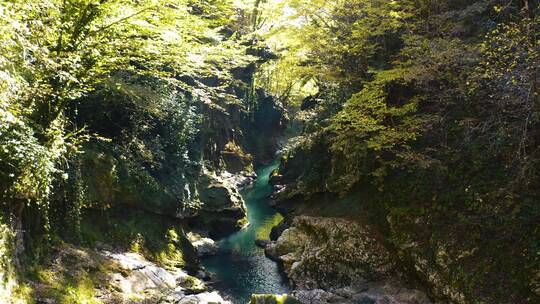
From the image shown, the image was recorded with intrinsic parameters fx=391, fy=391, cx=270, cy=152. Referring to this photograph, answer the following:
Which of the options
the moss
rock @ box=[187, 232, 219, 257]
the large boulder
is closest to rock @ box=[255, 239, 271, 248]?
rock @ box=[187, 232, 219, 257]

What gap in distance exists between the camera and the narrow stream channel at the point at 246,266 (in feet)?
50.0

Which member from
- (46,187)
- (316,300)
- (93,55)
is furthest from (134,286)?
(93,55)

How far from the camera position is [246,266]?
17469 mm

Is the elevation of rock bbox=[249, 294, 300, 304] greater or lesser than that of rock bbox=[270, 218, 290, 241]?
lesser

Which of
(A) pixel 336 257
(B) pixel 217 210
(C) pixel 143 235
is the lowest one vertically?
(A) pixel 336 257

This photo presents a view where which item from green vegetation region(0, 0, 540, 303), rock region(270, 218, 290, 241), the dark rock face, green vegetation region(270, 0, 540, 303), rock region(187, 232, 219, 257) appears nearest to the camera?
green vegetation region(0, 0, 540, 303)

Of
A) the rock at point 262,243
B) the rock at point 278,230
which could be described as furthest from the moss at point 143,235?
the rock at point 278,230

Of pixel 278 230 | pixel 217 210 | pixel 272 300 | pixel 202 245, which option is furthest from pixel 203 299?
pixel 217 210

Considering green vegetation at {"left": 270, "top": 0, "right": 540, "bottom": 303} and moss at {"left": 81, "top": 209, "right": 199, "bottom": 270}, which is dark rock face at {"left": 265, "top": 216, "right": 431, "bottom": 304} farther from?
moss at {"left": 81, "top": 209, "right": 199, "bottom": 270}

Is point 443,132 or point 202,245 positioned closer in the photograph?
point 443,132

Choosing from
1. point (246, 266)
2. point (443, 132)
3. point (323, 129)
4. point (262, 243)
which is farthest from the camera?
point (262, 243)

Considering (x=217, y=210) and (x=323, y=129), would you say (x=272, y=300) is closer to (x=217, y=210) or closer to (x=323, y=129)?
(x=323, y=129)

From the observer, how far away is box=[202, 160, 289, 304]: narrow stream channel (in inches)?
600

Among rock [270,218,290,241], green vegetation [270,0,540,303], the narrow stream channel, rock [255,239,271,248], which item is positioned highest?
green vegetation [270,0,540,303]
